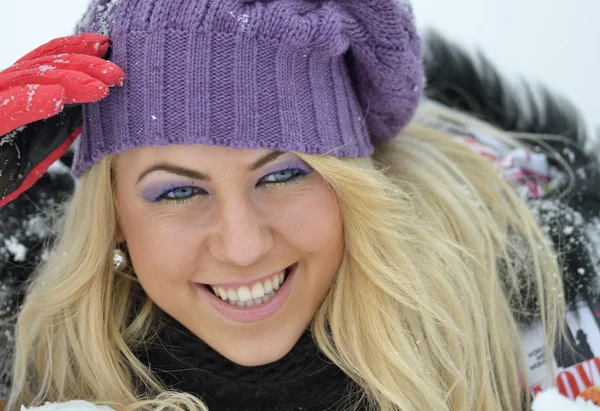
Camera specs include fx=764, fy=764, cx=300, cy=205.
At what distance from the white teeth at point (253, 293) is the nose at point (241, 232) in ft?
0.51

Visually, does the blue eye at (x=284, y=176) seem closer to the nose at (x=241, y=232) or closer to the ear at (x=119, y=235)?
the nose at (x=241, y=232)

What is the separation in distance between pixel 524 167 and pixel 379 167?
673 mm

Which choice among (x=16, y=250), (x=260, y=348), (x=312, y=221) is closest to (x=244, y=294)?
(x=260, y=348)

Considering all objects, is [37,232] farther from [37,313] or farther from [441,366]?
[441,366]

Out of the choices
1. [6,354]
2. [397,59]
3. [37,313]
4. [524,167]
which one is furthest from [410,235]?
[6,354]

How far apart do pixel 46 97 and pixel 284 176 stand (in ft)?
1.88

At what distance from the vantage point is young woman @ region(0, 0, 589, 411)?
1737 mm

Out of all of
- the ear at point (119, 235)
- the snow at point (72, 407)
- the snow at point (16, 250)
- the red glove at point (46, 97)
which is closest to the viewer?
the red glove at point (46, 97)

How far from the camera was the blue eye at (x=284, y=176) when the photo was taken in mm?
1837

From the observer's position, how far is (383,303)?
2031 mm

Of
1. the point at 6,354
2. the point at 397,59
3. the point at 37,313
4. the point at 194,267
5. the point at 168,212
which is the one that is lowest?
the point at 6,354

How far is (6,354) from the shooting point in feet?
7.60

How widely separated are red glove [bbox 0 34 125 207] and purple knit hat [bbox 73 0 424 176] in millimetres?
74

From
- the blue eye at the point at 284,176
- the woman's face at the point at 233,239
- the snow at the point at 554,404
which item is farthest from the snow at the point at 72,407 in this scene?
the snow at the point at 554,404
